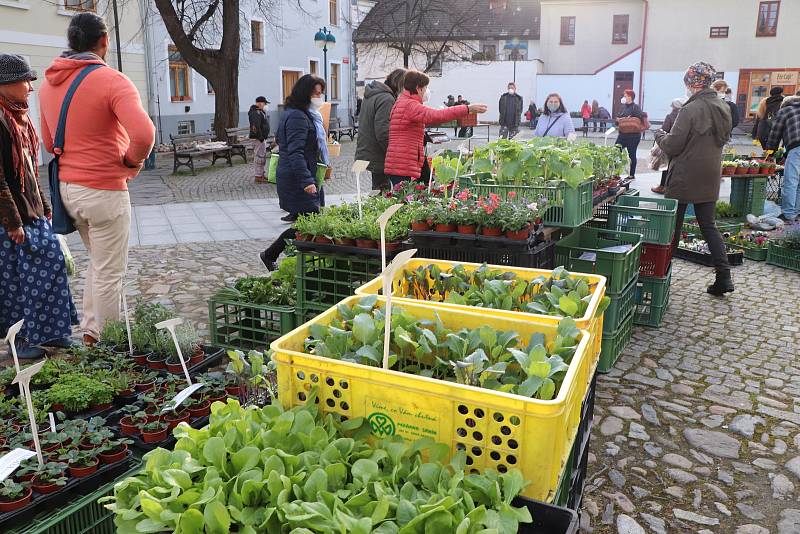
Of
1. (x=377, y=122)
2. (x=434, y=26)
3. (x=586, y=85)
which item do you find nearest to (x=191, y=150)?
(x=377, y=122)

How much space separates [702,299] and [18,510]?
17.5 ft

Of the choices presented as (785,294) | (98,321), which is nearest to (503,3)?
(785,294)

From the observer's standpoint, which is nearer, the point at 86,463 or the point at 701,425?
the point at 86,463

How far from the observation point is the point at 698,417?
3838 millimetres

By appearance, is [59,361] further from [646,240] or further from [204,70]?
A: [204,70]

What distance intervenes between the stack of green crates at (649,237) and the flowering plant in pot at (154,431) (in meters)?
3.63

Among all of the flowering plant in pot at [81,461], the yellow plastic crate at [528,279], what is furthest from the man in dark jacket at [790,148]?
the flowering plant in pot at [81,461]

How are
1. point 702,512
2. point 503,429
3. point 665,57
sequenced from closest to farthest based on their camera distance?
point 503,429 < point 702,512 < point 665,57

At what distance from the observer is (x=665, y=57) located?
3306 cm

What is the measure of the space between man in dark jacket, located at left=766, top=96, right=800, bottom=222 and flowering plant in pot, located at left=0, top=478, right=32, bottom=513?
927cm

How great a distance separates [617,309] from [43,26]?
50.2 ft

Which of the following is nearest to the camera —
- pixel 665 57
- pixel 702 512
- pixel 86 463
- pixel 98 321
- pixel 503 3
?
pixel 86 463

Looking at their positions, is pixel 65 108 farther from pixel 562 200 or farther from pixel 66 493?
pixel 562 200

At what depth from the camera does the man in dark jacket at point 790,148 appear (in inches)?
352
